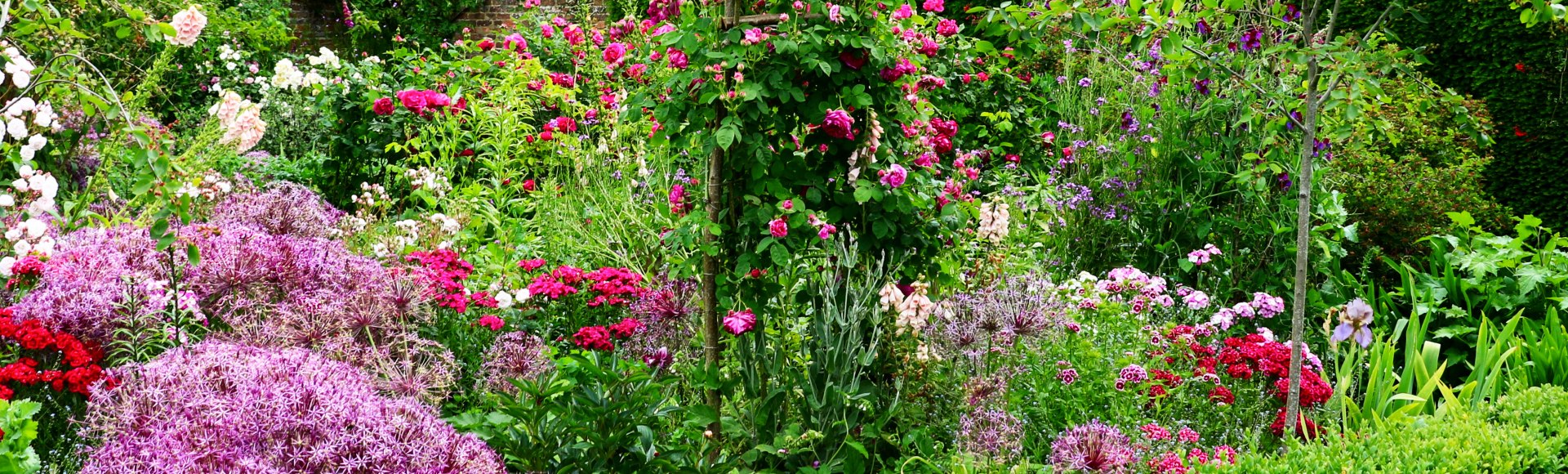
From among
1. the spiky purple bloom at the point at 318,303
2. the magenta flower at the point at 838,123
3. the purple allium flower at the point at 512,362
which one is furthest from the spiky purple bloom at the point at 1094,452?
the spiky purple bloom at the point at 318,303

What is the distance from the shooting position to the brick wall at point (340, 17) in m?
10.6

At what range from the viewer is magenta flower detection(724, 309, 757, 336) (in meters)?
2.68

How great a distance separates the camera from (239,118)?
2.76 meters

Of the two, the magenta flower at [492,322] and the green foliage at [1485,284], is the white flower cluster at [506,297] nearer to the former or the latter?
the magenta flower at [492,322]

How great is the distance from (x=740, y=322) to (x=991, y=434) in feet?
2.26

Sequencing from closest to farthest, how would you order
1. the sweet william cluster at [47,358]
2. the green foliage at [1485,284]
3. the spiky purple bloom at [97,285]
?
1. the sweet william cluster at [47,358]
2. the spiky purple bloom at [97,285]
3. the green foliage at [1485,284]

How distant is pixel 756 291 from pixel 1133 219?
2485 mm

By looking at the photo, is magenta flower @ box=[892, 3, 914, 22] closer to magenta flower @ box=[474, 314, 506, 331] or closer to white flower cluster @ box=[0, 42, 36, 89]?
magenta flower @ box=[474, 314, 506, 331]

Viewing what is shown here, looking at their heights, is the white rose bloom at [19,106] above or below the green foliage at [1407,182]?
above

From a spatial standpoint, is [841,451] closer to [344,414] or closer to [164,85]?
[344,414]

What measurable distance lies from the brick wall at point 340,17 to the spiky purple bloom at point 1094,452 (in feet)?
28.4

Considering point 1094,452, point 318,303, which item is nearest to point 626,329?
point 318,303

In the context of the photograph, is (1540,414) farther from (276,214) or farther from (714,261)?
(276,214)

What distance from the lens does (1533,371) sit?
12.1ft
